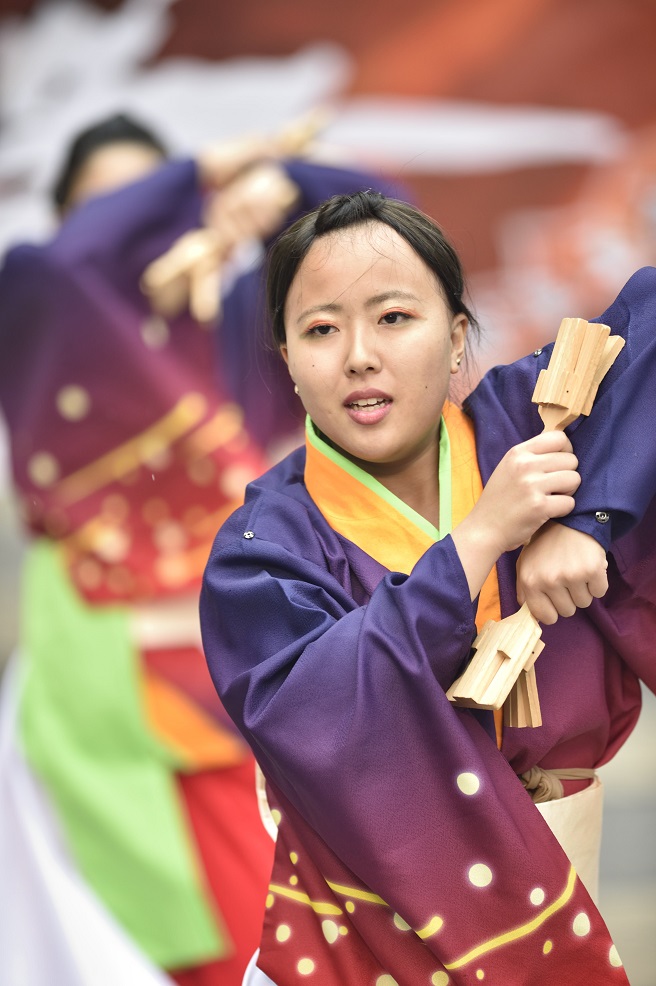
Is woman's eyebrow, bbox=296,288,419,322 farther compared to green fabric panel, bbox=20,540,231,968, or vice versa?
green fabric panel, bbox=20,540,231,968

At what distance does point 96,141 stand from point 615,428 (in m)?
2.05

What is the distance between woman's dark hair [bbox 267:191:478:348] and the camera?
1128 millimetres

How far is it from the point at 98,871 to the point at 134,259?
1.14m

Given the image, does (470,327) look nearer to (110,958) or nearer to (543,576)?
(543,576)

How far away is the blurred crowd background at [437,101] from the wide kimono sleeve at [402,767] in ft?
8.18

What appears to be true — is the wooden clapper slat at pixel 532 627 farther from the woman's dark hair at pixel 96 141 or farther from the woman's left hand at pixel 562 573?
the woman's dark hair at pixel 96 141

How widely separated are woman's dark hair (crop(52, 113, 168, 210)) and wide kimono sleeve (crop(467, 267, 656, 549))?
1.89m

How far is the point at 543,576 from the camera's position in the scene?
1.05 metres

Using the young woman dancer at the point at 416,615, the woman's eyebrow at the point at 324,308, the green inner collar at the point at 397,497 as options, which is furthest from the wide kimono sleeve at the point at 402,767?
the woman's eyebrow at the point at 324,308

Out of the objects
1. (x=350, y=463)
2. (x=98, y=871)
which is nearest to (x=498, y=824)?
(x=350, y=463)

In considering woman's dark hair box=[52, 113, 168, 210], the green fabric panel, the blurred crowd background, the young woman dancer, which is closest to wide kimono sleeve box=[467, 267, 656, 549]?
the young woman dancer

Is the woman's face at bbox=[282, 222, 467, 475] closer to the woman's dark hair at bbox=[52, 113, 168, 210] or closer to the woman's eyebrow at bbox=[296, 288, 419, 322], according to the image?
the woman's eyebrow at bbox=[296, 288, 419, 322]

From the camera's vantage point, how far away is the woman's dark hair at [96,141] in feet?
9.35

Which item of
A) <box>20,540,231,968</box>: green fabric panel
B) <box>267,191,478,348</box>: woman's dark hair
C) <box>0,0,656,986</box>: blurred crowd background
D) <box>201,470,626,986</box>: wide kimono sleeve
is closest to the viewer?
<box>201,470,626,986</box>: wide kimono sleeve
